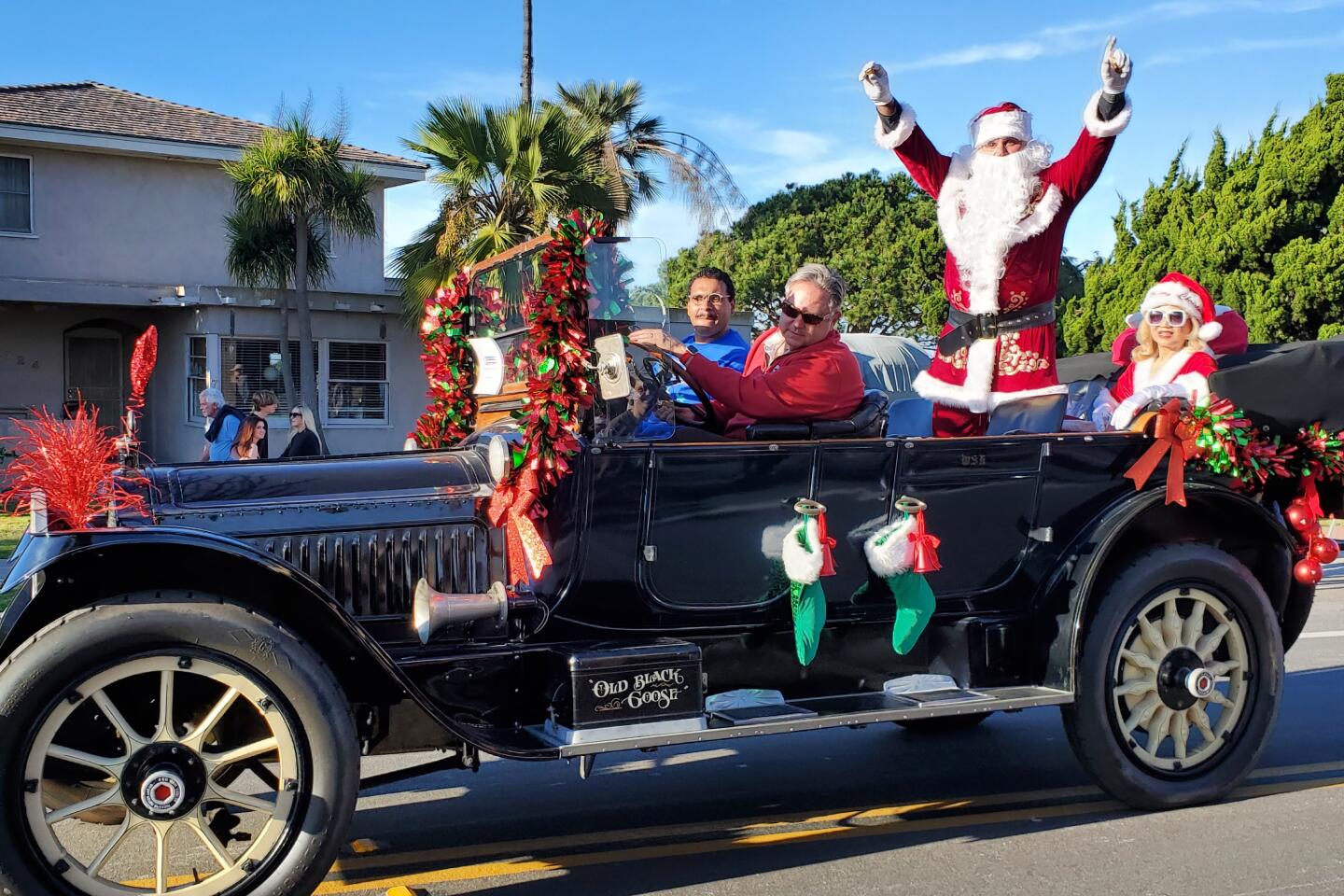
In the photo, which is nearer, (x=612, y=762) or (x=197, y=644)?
(x=197, y=644)

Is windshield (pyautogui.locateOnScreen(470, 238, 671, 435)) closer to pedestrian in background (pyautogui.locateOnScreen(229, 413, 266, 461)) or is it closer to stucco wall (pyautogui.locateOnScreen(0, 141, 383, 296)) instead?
pedestrian in background (pyautogui.locateOnScreen(229, 413, 266, 461))

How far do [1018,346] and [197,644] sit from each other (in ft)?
11.1

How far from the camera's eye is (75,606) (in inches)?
132

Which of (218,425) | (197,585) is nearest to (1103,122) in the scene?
(197,585)

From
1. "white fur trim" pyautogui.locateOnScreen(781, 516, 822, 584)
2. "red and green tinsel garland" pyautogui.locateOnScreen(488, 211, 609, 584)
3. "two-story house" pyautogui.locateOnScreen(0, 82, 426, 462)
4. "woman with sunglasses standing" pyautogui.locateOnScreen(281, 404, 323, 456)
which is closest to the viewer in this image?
"red and green tinsel garland" pyautogui.locateOnScreen(488, 211, 609, 584)

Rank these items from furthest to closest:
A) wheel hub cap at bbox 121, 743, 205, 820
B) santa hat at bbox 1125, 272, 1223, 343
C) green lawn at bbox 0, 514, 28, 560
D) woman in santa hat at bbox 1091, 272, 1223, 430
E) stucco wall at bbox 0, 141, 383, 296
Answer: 1. stucco wall at bbox 0, 141, 383, 296
2. green lawn at bbox 0, 514, 28, 560
3. santa hat at bbox 1125, 272, 1223, 343
4. woman in santa hat at bbox 1091, 272, 1223, 430
5. wheel hub cap at bbox 121, 743, 205, 820

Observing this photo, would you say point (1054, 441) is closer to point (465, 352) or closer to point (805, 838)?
point (805, 838)

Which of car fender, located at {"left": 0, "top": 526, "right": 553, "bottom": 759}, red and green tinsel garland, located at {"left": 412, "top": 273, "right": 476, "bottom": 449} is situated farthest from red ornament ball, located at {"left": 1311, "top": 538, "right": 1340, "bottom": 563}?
red and green tinsel garland, located at {"left": 412, "top": 273, "right": 476, "bottom": 449}

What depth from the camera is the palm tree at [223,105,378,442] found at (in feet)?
58.0

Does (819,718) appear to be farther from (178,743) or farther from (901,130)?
(901,130)

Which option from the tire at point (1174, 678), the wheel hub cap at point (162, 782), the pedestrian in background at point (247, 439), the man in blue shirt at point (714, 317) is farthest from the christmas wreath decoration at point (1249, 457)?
the pedestrian in background at point (247, 439)

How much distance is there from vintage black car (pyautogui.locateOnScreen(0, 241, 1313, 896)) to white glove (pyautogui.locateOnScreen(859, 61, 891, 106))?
1484 mm

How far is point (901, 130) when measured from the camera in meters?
5.20

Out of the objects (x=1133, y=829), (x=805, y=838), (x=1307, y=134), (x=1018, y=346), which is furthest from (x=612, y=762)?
(x=1307, y=134)
